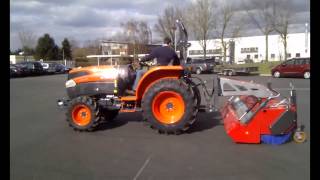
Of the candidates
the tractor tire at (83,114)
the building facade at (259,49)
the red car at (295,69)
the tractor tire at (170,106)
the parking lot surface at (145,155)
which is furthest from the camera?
the building facade at (259,49)

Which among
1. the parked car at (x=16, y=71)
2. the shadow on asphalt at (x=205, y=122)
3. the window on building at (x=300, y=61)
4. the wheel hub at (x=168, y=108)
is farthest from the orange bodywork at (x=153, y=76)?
the parked car at (x=16, y=71)

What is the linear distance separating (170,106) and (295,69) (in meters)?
22.9

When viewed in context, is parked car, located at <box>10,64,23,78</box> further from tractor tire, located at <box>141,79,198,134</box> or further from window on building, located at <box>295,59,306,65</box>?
tractor tire, located at <box>141,79,198,134</box>

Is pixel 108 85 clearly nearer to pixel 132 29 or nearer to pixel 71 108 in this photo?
pixel 71 108

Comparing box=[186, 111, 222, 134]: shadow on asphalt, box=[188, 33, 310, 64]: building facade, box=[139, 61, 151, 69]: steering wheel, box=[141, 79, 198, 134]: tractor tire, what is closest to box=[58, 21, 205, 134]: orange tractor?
box=[141, 79, 198, 134]: tractor tire

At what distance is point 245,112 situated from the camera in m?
6.91

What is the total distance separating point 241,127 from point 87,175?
3.01 m

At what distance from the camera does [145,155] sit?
630 cm

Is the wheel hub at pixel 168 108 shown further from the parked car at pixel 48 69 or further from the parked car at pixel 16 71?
the parked car at pixel 48 69

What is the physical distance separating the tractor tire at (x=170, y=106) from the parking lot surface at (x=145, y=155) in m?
0.25

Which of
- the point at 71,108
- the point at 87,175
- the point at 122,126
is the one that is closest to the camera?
the point at 87,175

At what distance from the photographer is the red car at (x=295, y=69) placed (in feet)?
89.8

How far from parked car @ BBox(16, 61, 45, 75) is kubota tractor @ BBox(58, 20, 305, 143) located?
34.3m

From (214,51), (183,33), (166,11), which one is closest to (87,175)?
(183,33)
